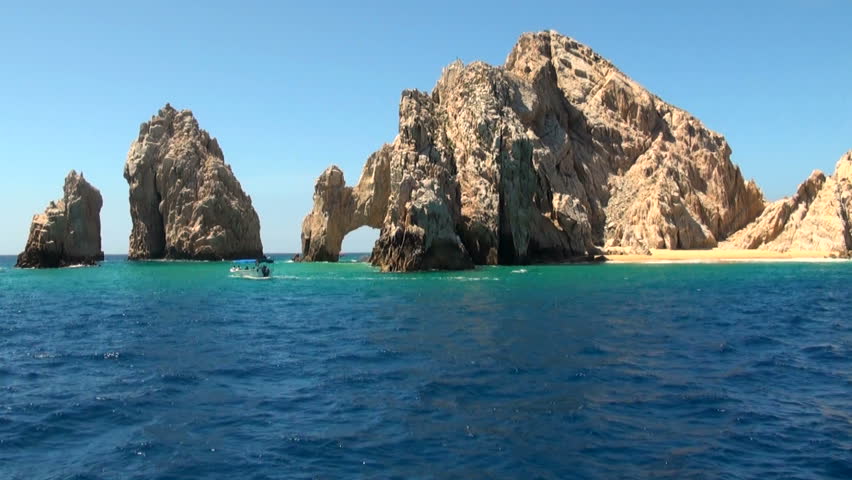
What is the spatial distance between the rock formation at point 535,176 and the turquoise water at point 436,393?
45.5 m

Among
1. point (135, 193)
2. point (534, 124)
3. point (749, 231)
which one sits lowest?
point (749, 231)

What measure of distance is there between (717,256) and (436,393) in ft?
311

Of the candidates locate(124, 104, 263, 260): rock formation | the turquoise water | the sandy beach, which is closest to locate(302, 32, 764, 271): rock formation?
the sandy beach

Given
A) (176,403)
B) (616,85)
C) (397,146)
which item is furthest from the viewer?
(616,85)

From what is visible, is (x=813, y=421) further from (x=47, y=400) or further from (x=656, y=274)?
(x=656, y=274)

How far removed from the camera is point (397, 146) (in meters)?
95.6

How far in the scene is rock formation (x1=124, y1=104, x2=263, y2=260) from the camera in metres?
136

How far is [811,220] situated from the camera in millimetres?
106938

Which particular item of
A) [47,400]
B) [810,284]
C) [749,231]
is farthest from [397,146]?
[47,400]

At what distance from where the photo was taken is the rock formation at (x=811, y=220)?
339 feet

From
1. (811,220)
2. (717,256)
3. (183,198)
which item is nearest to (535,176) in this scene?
(717,256)

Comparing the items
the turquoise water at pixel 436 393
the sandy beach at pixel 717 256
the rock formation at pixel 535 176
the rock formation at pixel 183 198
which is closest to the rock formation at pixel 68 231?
the rock formation at pixel 183 198

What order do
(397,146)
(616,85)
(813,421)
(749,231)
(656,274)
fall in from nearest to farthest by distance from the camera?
(813,421) < (656,274) < (397,146) < (749,231) < (616,85)

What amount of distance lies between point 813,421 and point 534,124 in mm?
107751
